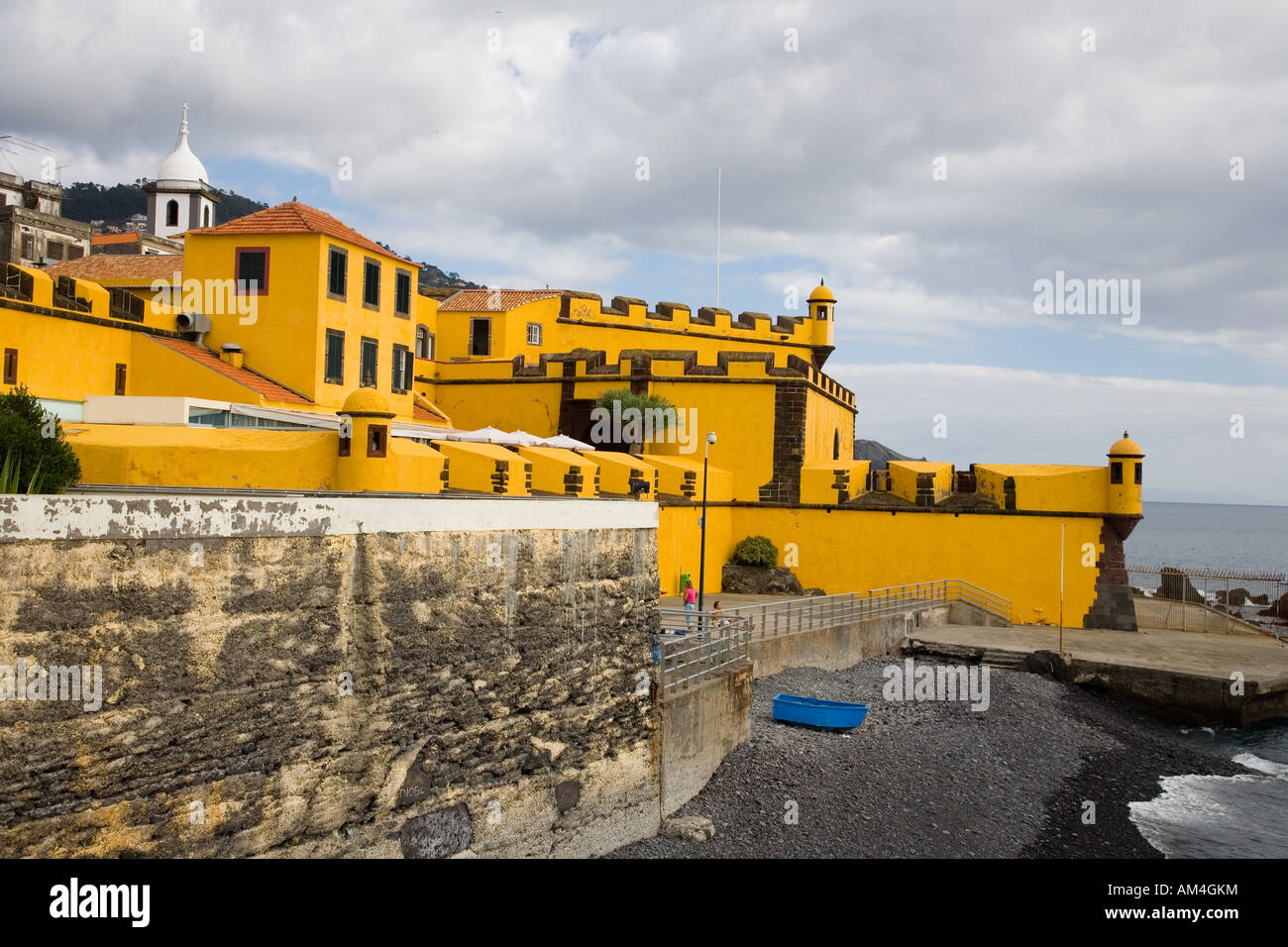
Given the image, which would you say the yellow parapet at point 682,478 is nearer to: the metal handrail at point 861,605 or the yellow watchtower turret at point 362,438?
the metal handrail at point 861,605

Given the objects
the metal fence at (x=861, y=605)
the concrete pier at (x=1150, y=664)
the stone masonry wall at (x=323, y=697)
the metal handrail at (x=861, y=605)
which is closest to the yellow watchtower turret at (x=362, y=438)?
the stone masonry wall at (x=323, y=697)

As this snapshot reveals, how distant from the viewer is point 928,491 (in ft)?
108

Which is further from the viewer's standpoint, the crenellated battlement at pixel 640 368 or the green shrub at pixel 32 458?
the crenellated battlement at pixel 640 368

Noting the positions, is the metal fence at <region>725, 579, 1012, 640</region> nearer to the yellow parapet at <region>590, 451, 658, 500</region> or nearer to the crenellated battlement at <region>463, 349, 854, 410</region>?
the yellow parapet at <region>590, 451, 658, 500</region>

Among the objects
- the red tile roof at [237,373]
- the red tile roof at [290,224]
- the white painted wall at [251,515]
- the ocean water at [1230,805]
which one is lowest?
the ocean water at [1230,805]

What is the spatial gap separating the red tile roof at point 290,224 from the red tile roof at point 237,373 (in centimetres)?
302

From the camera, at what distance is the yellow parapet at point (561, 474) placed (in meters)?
26.6

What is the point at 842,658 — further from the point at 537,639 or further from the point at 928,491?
the point at 537,639

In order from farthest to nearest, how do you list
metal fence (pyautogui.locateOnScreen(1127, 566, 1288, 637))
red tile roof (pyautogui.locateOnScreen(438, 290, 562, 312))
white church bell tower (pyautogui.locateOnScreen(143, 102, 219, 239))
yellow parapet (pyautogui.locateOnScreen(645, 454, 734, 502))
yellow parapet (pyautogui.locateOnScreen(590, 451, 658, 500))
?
white church bell tower (pyautogui.locateOnScreen(143, 102, 219, 239)) < red tile roof (pyautogui.locateOnScreen(438, 290, 562, 312)) < metal fence (pyautogui.locateOnScreen(1127, 566, 1288, 637)) < yellow parapet (pyautogui.locateOnScreen(645, 454, 734, 502)) < yellow parapet (pyautogui.locateOnScreen(590, 451, 658, 500))

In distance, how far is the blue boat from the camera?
68.6ft

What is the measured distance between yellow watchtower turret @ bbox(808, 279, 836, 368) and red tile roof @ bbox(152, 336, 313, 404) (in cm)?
2294

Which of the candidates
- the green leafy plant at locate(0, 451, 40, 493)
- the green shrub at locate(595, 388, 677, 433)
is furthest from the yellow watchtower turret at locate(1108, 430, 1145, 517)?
the green leafy plant at locate(0, 451, 40, 493)

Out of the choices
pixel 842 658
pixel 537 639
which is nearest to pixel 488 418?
pixel 842 658

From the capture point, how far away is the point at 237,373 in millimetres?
24469
